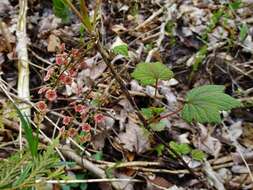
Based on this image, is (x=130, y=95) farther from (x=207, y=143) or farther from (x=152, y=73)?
(x=207, y=143)

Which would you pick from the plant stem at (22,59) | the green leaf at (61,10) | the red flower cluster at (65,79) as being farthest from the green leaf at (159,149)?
the green leaf at (61,10)

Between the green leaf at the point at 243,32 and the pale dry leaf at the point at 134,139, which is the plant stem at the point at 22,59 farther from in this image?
the green leaf at the point at 243,32

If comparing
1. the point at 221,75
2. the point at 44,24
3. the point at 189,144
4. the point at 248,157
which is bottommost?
the point at 248,157

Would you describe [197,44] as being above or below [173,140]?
above

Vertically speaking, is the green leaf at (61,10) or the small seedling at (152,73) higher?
the green leaf at (61,10)

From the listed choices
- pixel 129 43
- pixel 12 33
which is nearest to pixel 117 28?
pixel 129 43

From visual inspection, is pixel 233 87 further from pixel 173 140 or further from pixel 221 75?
pixel 173 140

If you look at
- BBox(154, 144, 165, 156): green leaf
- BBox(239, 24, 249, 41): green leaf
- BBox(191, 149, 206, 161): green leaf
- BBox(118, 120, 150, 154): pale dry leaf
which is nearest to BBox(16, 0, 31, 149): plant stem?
BBox(118, 120, 150, 154): pale dry leaf

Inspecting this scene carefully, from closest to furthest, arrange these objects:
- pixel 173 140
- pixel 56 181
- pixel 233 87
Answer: pixel 56 181, pixel 173 140, pixel 233 87

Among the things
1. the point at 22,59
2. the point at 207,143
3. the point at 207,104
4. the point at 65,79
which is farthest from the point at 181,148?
the point at 22,59
